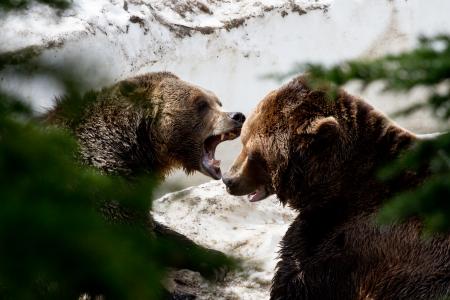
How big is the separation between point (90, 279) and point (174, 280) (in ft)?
18.0

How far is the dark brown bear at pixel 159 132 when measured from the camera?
624cm

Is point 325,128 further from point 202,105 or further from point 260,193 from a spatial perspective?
point 202,105

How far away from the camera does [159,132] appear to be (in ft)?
22.2

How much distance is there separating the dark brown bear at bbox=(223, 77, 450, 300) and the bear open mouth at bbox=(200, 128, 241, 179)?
6.47 feet

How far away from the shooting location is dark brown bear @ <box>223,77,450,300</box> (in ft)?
15.5

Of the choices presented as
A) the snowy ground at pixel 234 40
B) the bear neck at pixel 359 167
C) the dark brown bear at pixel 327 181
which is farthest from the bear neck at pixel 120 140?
the snowy ground at pixel 234 40

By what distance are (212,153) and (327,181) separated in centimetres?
251

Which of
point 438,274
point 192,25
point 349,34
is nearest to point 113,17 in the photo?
point 192,25

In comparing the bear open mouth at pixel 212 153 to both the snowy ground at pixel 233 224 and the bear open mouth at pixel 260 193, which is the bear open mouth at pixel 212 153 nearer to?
the snowy ground at pixel 233 224

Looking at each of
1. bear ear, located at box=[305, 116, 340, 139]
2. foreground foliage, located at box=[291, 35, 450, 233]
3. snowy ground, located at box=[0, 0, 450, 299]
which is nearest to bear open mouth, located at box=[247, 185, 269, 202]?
bear ear, located at box=[305, 116, 340, 139]

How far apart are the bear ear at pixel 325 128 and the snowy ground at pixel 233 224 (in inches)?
88.5

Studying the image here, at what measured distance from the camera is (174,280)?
21.9 ft

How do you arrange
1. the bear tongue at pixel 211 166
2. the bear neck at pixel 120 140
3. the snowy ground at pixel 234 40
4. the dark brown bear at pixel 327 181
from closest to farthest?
the dark brown bear at pixel 327 181
the bear neck at pixel 120 140
the bear tongue at pixel 211 166
the snowy ground at pixel 234 40

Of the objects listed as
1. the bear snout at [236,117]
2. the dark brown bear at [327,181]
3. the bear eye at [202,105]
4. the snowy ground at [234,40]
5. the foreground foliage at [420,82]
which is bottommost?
the snowy ground at [234,40]
